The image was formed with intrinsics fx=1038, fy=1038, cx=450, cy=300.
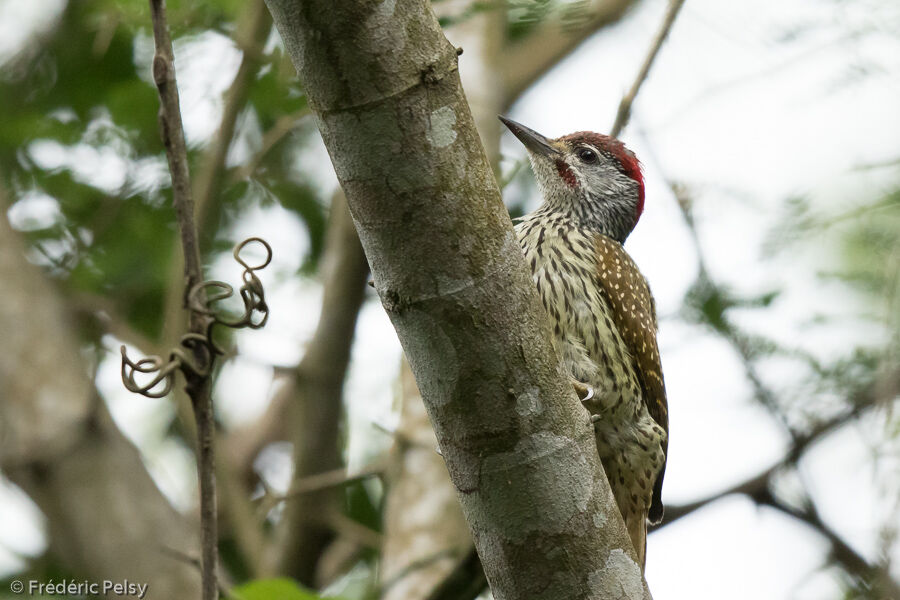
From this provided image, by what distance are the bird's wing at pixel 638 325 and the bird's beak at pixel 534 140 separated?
0.73 m

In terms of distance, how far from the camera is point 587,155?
4680 millimetres

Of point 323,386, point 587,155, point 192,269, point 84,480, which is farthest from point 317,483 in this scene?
point 192,269

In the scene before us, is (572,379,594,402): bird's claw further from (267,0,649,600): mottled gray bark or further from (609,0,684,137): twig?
(609,0,684,137): twig

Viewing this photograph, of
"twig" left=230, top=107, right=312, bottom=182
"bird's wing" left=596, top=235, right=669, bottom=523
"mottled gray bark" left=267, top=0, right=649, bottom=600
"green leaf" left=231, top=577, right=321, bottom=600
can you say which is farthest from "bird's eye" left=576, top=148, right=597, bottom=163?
"mottled gray bark" left=267, top=0, right=649, bottom=600

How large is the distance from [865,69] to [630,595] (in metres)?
2.94

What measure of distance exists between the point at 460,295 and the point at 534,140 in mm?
2658

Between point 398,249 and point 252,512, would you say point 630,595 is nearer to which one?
point 398,249

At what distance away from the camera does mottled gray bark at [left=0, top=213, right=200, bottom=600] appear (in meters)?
4.25

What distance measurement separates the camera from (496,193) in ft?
6.47

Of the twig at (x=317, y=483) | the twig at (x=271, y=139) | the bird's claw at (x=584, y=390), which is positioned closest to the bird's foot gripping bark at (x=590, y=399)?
the bird's claw at (x=584, y=390)

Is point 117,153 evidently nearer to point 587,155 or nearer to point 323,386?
point 323,386

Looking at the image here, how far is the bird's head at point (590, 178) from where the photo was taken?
4.57 m

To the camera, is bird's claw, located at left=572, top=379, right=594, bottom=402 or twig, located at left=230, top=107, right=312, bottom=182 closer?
bird's claw, located at left=572, top=379, right=594, bottom=402

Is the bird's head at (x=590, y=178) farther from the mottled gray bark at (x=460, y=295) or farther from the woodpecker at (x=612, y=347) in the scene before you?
the mottled gray bark at (x=460, y=295)
